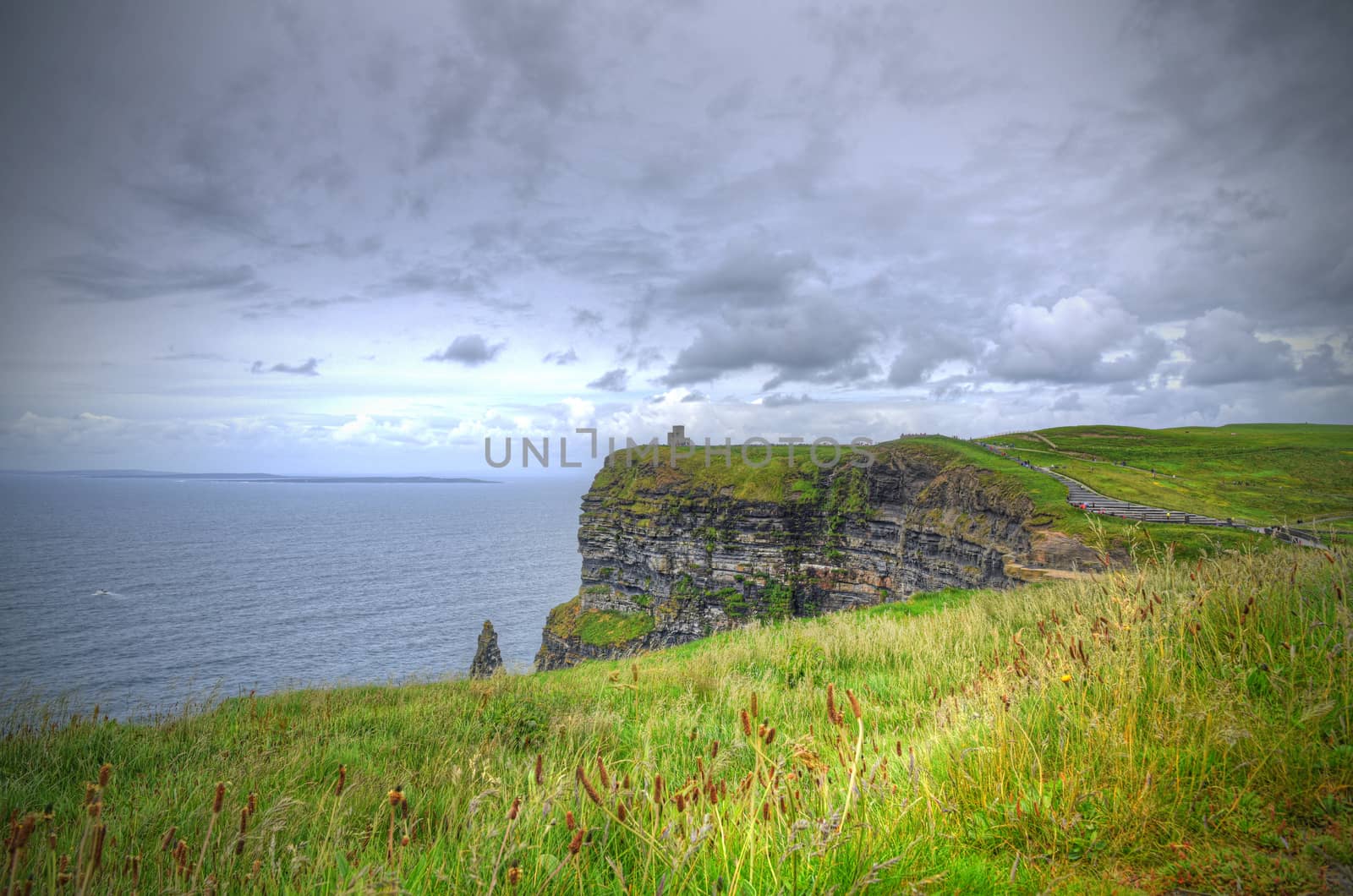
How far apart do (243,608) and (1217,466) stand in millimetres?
113677

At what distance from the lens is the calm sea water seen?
2099 inches

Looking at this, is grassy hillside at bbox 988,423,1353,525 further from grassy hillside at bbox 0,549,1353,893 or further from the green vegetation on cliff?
the green vegetation on cliff

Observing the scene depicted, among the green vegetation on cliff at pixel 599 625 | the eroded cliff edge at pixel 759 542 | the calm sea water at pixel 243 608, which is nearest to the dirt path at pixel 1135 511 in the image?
the eroded cliff edge at pixel 759 542

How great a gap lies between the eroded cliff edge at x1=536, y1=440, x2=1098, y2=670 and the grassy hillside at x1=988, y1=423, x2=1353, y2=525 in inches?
381

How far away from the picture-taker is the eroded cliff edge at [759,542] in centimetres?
4800

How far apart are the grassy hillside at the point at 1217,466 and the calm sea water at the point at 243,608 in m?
40.4

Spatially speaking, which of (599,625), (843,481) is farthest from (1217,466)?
(599,625)

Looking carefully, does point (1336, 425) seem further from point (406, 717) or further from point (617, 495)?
point (406, 717)

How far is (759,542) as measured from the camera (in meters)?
63.3

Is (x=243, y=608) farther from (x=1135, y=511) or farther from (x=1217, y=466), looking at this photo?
(x=1217, y=466)

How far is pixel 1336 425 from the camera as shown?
3487 inches

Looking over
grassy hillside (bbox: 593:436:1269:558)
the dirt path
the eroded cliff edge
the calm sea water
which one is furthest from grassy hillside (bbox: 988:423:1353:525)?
the calm sea water

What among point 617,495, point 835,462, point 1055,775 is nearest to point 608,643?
point 617,495

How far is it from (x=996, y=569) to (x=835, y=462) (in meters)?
31.9
